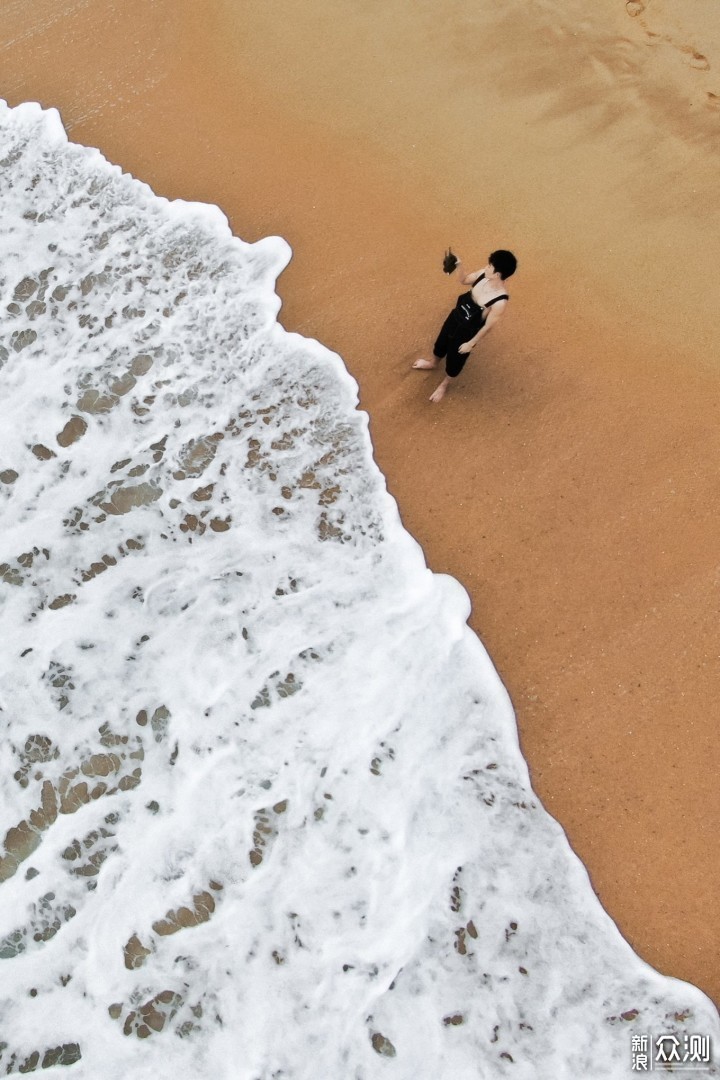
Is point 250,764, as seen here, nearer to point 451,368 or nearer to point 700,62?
point 451,368

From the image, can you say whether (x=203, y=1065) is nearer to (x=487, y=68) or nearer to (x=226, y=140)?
(x=226, y=140)

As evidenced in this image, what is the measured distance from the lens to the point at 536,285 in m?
4.93

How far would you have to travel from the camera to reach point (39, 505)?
4.48m

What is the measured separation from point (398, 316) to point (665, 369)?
75.3 inches

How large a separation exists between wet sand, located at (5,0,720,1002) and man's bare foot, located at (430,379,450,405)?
0.06 meters

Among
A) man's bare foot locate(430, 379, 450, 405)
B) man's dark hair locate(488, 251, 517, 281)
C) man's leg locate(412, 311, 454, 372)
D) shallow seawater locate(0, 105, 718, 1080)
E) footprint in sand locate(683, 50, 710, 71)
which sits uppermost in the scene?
footprint in sand locate(683, 50, 710, 71)

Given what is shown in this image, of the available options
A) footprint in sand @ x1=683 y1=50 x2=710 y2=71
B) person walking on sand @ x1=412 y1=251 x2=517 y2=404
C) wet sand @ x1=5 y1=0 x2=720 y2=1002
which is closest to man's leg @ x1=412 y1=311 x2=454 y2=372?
person walking on sand @ x1=412 y1=251 x2=517 y2=404

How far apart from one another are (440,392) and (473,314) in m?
0.61

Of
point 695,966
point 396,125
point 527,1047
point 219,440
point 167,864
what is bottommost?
point 167,864

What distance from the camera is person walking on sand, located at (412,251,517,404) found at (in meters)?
3.76

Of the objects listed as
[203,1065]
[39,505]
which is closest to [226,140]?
[39,505]

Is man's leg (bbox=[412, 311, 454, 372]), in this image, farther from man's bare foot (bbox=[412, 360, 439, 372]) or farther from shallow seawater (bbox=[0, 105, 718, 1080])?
shallow seawater (bbox=[0, 105, 718, 1080])

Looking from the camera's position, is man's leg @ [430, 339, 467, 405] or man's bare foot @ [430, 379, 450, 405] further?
man's bare foot @ [430, 379, 450, 405]

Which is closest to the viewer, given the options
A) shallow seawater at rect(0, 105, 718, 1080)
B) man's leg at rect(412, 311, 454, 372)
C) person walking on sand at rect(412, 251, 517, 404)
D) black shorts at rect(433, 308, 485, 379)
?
shallow seawater at rect(0, 105, 718, 1080)
